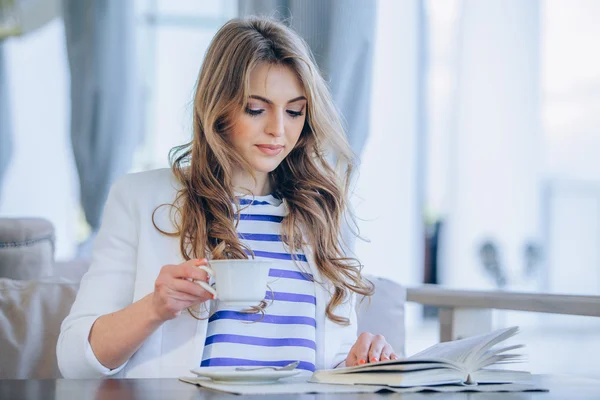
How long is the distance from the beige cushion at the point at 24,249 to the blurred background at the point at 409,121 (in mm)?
463

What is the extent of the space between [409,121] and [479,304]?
1930mm


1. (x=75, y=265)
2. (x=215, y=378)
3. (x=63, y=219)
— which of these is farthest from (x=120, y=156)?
(x=215, y=378)

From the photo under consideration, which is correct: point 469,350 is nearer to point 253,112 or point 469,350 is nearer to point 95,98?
point 253,112

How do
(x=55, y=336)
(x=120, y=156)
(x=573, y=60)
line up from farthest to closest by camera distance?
(x=573, y=60) → (x=120, y=156) → (x=55, y=336)

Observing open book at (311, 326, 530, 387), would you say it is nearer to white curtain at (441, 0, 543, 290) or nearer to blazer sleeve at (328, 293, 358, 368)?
blazer sleeve at (328, 293, 358, 368)

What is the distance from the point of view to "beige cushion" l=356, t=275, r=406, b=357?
5.89 feet

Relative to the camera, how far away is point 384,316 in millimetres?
1799

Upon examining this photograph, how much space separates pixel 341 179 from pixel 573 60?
444cm

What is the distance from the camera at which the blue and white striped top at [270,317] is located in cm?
148

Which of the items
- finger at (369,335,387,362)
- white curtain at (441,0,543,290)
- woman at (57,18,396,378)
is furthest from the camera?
white curtain at (441,0,543,290)

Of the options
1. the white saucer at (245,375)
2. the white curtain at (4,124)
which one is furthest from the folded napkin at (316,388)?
the white curtain at (4,124)

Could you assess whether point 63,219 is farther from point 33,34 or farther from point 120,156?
point 120,156

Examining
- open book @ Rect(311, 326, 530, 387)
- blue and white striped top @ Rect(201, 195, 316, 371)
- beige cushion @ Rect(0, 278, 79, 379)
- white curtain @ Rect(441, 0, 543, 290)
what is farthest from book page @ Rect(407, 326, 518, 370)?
white curtain @ Rect(441, 0, 543, 290)

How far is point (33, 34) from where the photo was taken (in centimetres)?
586
